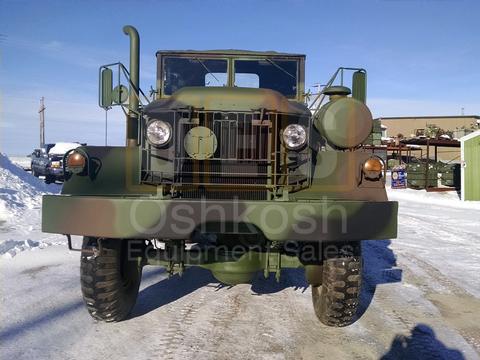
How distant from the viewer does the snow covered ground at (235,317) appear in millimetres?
3383

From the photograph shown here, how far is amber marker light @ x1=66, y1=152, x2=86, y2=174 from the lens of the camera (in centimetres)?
354

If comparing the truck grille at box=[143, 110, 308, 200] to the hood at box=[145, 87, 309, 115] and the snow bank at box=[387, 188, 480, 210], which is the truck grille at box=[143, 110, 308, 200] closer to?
the hood at box=[145, 87, 309, 115]

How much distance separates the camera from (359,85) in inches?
181

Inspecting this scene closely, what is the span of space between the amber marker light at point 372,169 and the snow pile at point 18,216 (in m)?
4.91

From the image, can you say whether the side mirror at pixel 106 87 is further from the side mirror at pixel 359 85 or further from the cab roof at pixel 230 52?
the side mirror at pixel 359 85

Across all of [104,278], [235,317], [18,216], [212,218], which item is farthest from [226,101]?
[18,216]

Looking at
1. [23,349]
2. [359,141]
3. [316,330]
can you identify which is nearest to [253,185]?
[359,141]

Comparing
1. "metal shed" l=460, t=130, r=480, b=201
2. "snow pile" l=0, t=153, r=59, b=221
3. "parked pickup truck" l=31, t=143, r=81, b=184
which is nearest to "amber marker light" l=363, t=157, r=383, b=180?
"snow pile" l=0, t=153, r=59, b=221

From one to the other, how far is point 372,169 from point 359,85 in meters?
1.34

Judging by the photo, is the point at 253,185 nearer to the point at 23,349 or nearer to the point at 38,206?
the point at 23,349

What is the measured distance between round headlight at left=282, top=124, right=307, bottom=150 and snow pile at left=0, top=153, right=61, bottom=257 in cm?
438

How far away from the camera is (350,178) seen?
370cm

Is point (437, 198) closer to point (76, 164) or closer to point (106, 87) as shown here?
point (106, 87)

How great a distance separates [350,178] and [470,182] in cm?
1778
